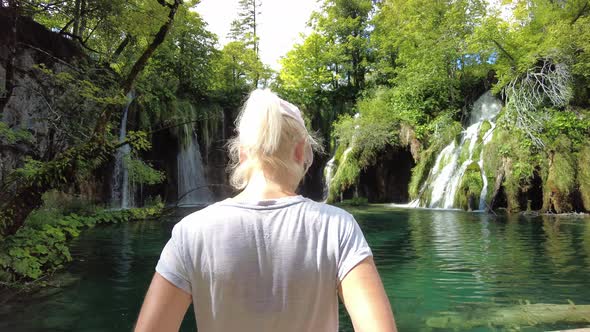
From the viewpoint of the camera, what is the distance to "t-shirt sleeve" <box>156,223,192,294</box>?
1114 millimetres

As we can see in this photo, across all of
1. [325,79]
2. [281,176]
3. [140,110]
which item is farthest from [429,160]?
[281,176]

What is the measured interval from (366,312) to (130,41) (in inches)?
608

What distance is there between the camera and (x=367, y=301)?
106 centimetres

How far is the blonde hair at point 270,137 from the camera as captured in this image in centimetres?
123

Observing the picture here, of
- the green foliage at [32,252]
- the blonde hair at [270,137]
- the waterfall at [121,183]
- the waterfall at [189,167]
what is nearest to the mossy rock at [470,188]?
the waterfall at [189,167]

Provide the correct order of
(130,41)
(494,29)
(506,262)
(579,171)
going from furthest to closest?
(494,29) → (579,171) → (130,41) → (506,262)

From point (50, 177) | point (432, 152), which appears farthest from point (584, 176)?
point (50, 177)

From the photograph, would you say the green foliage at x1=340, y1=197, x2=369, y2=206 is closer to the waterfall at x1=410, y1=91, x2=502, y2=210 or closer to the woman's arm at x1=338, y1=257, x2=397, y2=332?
the waterfall at x1=410, y1=91, x2=502, y2=210

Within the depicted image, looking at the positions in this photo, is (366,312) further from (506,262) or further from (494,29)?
(494,29)

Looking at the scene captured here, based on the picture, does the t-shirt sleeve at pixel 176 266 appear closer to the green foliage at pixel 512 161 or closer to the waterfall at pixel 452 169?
the green foliage at pixel 512 161

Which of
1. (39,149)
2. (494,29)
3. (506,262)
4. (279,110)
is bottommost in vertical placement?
(506,262)

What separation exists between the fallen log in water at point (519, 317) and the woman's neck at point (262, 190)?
4.42 m

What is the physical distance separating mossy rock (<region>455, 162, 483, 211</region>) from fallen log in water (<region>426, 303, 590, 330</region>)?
13.5m

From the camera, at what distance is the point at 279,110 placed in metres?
1.23
